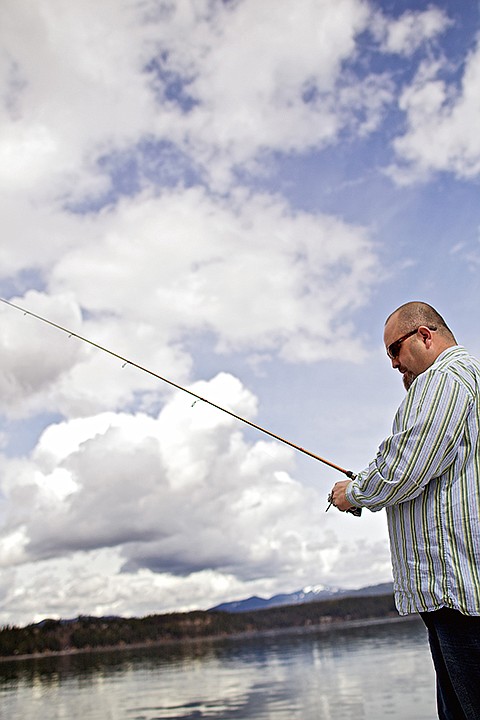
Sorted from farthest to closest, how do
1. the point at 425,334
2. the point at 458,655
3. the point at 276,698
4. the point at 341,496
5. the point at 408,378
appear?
the point at 276,698
the point at 408,378
the point at 425,334
the point at 341,496
the point at 458,655

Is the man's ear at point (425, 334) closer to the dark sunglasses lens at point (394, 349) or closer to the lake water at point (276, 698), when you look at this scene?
the dark sunglasses lens at point (394, 349)

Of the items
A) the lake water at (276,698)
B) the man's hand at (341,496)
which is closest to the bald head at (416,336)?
the man's hand at (341,496)

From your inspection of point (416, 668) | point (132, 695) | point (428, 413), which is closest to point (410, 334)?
point (428, 413)

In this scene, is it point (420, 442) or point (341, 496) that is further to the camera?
point (341, 496)

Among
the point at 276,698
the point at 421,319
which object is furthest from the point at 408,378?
the point at 276,698

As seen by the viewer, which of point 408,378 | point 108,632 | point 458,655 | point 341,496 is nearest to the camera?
point 458,655

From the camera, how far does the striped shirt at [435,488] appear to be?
107 inches

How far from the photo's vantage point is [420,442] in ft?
9.22

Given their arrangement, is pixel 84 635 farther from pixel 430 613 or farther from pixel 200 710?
pixel 430 613

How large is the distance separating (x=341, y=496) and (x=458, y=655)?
787 mm

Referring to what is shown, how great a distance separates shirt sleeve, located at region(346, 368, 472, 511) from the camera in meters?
2.79

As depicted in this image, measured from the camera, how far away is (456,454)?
2.84 m

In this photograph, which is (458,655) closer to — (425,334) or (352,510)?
(352,510)

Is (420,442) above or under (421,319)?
under
